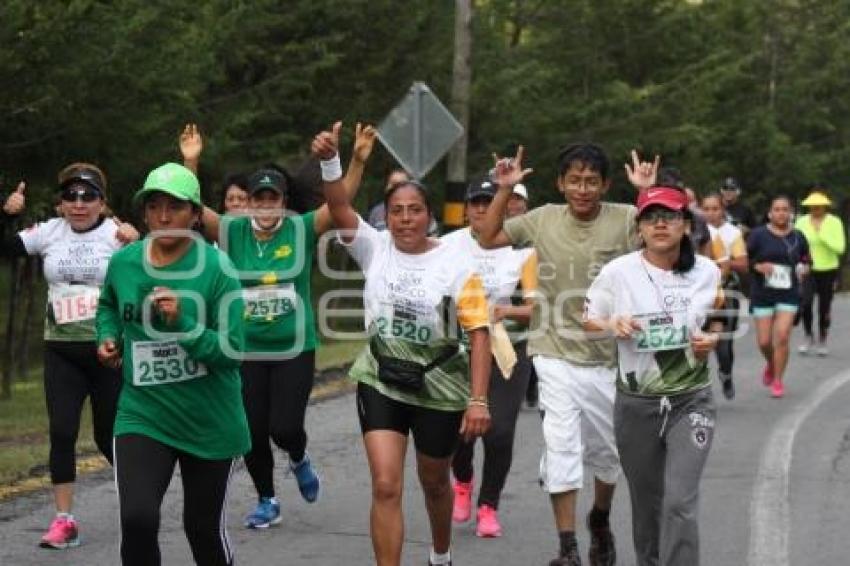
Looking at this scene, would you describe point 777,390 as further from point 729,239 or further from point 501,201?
point 501,201

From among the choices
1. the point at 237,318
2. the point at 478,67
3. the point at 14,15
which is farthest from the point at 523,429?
the point at 478,67

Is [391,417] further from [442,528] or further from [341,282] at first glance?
[341,282]

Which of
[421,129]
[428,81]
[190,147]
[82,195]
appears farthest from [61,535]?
[428,81]

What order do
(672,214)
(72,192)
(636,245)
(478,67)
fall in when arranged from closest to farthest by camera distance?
(672,214), (636,245), (72,192), (478,67)

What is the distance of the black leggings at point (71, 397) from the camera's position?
29.1ft

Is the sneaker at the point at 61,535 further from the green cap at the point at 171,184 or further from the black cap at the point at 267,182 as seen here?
the green cap at the point at 171,184

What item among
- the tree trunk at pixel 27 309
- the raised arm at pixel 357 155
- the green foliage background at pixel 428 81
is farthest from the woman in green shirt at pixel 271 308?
the tree trunk at pixel 27 309

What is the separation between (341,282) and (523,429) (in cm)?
1626

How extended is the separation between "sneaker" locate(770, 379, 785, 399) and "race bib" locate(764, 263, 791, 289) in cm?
98

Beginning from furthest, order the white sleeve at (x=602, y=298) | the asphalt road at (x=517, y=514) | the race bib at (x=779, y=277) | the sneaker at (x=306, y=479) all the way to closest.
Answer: the race bib at (x=779, y=277)
the sneaker at (x=306, y=479)
the asphalt road at (x=517, y=514)
the white sleeve at (x=602, y=298)

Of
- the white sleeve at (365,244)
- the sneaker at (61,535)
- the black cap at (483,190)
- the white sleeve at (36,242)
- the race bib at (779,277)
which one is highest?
Answer: the black cap at (483,190)

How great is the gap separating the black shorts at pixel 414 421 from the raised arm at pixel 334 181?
2.56 feet

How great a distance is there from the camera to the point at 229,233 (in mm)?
9273

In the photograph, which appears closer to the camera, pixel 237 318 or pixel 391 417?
pixel 237 318
